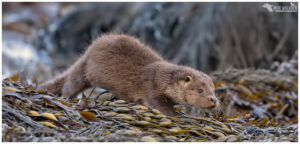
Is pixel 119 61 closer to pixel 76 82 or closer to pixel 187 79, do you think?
pixel 76 82

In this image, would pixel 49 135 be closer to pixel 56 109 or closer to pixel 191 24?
pixel 56 109

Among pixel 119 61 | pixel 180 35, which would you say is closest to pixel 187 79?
pixel 119 61

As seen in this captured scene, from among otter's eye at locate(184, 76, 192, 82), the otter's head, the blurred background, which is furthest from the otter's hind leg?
the blurred background

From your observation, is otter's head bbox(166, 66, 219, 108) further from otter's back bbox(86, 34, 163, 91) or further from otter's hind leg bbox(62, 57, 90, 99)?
otter's hind leg bbox(62, 57, 90, 99)

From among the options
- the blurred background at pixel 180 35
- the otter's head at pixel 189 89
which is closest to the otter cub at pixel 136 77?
the otter's head at pixel 189 89

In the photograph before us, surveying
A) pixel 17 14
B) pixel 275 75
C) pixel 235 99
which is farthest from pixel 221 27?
pixel 17 14

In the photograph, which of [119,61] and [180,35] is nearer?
[119,61]
